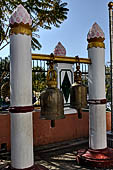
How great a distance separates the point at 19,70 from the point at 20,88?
0.23 meters

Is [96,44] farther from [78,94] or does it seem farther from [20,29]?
[20,29]

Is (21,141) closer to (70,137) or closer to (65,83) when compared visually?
(65,83)

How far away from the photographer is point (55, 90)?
242 cm

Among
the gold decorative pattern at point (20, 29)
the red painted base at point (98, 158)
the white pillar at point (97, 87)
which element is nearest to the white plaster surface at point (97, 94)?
the white pillar at point (97, 87)

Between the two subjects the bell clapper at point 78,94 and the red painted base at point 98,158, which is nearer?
the bell clapper at point 78,94

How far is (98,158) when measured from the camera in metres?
3.35

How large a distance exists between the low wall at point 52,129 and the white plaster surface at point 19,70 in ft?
7.65

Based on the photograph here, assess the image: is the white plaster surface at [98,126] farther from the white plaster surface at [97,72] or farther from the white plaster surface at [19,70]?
the white plaster surface at [19,70]

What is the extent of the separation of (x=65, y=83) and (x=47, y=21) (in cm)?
446

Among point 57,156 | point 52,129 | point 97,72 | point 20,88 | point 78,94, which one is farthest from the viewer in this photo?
point 52,129

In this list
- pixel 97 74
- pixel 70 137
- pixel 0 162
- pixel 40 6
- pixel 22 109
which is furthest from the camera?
pixel 40 6

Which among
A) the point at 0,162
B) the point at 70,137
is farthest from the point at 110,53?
the point at 0,162

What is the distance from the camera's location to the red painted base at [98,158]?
11.0 feet

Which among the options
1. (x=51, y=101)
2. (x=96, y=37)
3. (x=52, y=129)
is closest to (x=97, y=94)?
(x=96, y=37)
